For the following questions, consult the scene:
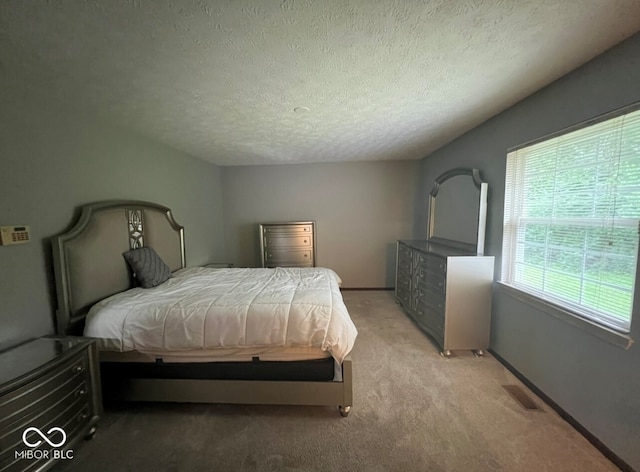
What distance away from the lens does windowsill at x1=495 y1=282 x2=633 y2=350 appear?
1.37 metres

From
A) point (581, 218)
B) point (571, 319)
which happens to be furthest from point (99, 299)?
point (581, 218)

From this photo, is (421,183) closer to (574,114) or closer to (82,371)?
(574,114)

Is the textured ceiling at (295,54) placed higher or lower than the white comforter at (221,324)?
higher

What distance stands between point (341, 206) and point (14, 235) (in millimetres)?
3868

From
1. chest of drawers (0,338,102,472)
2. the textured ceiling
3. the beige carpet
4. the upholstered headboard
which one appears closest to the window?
the textured ceiling

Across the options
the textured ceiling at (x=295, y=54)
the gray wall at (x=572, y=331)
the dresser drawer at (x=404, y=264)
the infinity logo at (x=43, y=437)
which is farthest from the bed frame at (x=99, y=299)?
the dresser drawer at (x=404, y=264)

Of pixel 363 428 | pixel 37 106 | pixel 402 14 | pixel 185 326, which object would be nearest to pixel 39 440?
pixel 185 326

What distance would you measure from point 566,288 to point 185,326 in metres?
2.80

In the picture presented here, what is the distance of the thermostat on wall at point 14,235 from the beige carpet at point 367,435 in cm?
138

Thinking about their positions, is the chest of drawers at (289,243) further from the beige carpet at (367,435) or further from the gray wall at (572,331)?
the gray wall at (572,331)

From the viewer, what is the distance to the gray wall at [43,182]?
1.56 m

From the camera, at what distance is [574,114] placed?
168 centimetres

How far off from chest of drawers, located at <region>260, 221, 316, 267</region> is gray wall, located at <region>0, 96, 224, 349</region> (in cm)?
212

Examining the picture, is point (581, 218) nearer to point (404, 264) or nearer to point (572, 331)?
point (572, 331)
